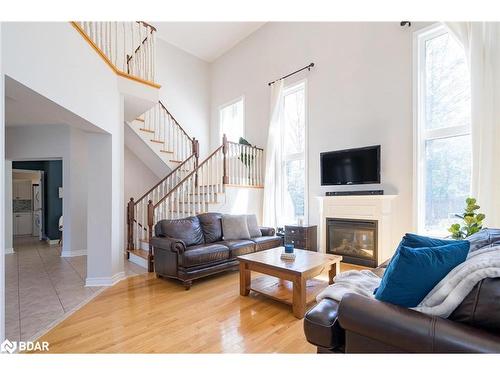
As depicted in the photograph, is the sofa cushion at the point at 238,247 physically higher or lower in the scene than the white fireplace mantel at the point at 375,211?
lower

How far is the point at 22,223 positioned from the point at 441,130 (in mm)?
10586

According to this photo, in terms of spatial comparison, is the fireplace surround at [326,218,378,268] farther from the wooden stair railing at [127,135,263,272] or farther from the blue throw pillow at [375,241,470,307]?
the blue throw pillow at [375,241,470,307]

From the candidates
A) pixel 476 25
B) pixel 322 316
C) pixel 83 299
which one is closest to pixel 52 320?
pixel 83 299

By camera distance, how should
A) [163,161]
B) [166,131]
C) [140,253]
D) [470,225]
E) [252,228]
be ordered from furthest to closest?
[166,131], [163,161], [140,253], [252,228], [470,225]

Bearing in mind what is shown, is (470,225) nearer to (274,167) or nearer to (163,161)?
(274,167)

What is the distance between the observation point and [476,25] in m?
2.99

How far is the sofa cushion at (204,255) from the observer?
3.16 meters

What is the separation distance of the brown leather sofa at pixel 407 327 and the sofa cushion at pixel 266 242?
102 inches

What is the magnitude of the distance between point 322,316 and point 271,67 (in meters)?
5.82

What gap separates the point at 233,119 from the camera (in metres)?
7.18

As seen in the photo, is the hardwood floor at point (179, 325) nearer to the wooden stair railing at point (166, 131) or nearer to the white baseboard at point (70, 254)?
the white baseboard at point (70, 254)

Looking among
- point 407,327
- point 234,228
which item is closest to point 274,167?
point 234,228

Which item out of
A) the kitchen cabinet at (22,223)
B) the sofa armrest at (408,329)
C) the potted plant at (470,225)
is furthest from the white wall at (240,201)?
the kitchen cabinet at (22,223)
